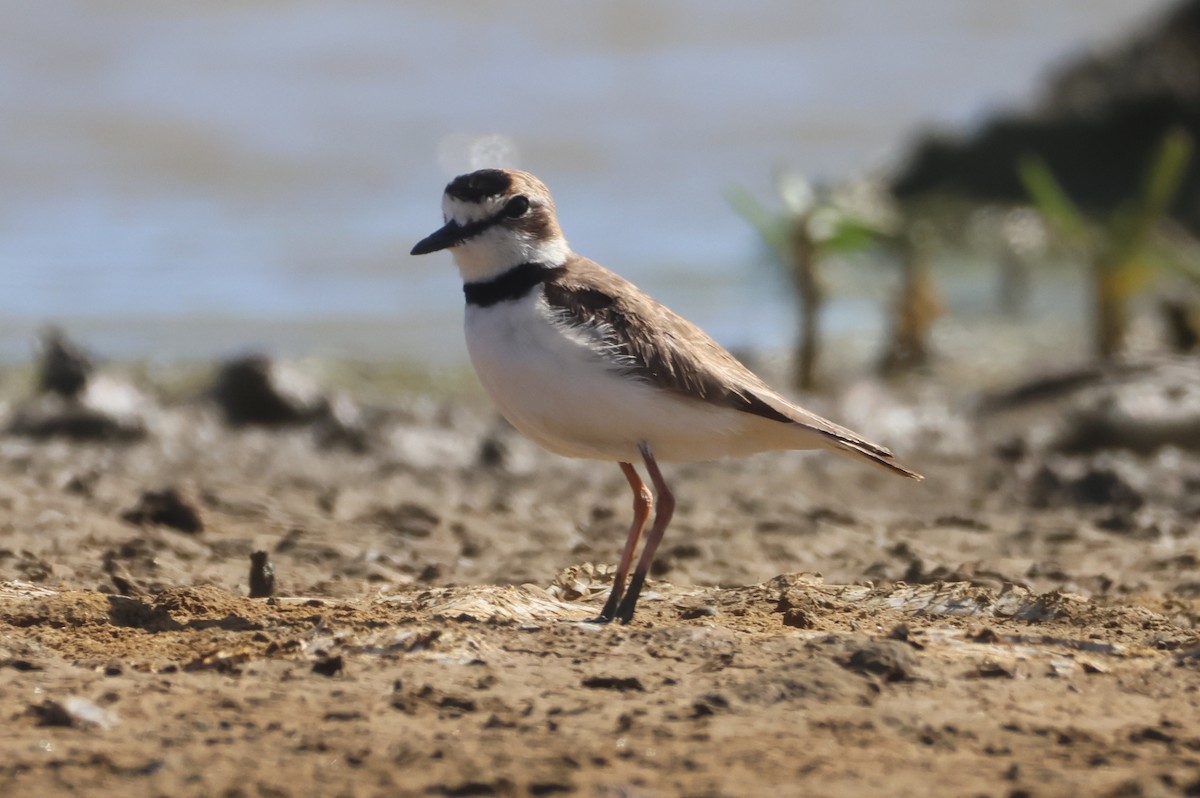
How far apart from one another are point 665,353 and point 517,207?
784 mm

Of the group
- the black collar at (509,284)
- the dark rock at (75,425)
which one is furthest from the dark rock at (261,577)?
the dark rock at (75,425)

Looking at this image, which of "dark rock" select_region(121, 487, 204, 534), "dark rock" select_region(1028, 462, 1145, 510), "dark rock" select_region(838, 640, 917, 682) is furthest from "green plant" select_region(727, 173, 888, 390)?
"dark rock" select_region(838, 640, 917, 682)

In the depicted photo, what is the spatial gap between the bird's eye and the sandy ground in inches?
52.8

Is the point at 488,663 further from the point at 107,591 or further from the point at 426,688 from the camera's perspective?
the point at 107,591

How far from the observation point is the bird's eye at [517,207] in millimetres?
5707

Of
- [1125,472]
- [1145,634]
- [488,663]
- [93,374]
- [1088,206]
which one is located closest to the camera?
[488,663]

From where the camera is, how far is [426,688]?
4230 mm

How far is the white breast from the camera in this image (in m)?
5.34

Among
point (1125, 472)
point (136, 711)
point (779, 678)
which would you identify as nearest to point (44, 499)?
point (136, 711)

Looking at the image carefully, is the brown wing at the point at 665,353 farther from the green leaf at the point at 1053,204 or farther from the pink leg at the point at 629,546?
the green leaf at the point at 1053,204

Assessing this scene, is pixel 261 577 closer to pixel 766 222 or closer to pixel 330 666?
pixel 330 666

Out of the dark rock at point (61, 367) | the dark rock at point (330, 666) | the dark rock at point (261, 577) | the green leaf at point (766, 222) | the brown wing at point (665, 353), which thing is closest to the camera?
the dark rock at point (330, 666)

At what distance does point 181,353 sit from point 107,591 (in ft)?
28.6

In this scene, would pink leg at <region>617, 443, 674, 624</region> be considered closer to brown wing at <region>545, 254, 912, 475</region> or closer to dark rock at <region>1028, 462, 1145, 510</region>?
brown wing at <region>545, 254, 912, 475</region>
